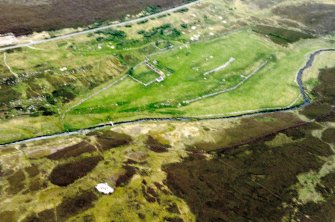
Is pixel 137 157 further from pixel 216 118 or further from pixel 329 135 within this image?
pixel 329 135

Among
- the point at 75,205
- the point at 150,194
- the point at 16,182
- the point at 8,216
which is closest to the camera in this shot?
the point at 8,216

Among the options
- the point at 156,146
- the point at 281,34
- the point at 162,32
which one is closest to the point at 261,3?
the point at 281,34

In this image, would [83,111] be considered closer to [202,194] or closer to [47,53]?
[47,53]

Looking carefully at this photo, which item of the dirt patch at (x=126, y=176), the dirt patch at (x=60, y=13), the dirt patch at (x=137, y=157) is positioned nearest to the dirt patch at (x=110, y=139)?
the dirt patch at (x=137, y=157)

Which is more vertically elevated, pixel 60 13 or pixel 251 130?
Answer: pixel 60 13

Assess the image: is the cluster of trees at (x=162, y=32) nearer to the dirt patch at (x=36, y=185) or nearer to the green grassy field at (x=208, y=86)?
the green grassy field at (x=208, y=86)

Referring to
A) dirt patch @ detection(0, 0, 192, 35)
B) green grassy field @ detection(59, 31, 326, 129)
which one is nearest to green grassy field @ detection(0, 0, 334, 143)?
green grassy field @ detection(59, 31, 326, 129)

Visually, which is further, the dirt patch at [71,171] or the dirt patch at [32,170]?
the dirt patch at [32,170]
